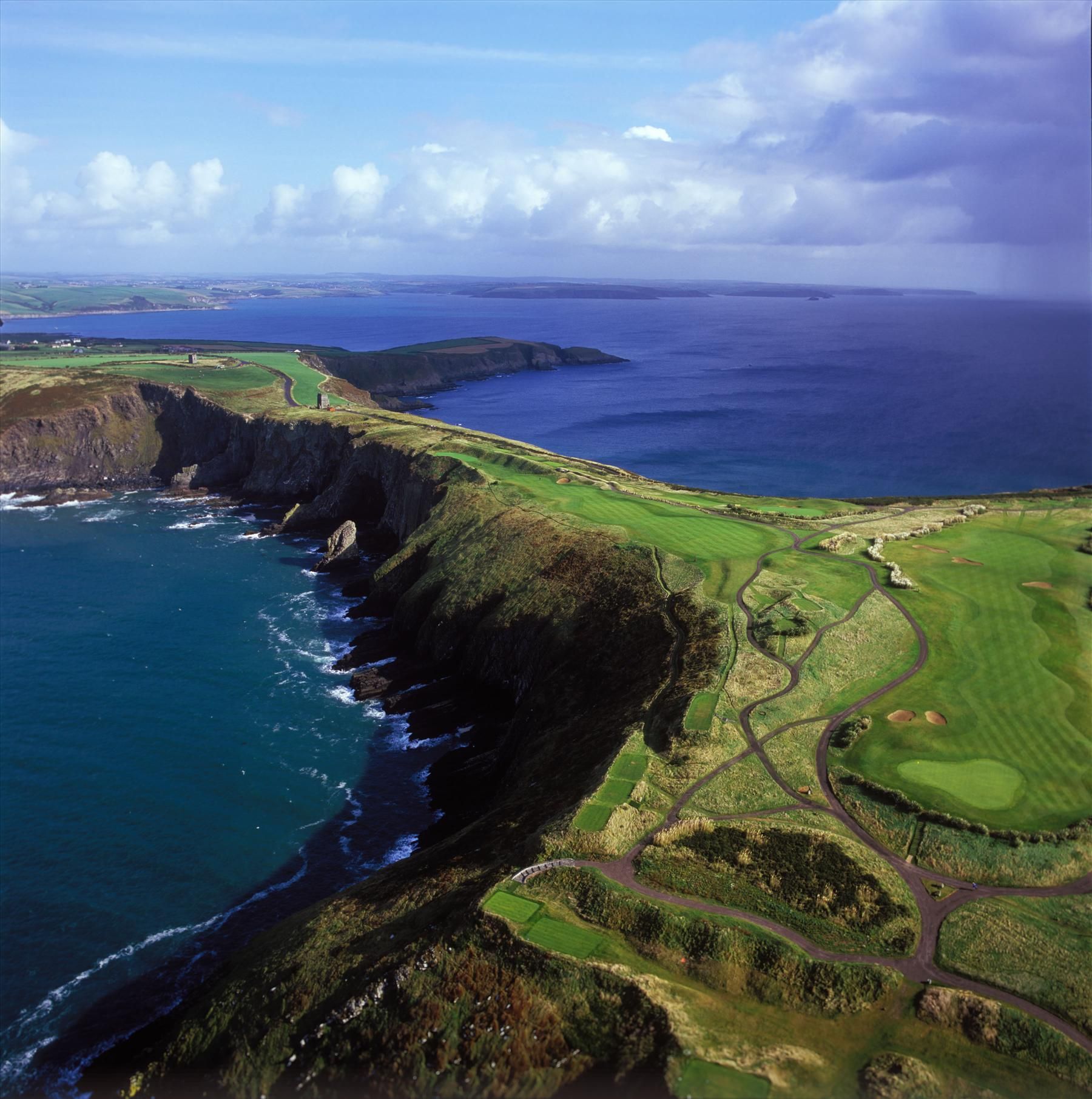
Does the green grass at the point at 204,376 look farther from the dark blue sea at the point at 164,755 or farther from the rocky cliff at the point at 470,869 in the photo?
the rocky cliff at the point at 470,869

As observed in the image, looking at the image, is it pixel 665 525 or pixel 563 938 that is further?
pixel 665 525

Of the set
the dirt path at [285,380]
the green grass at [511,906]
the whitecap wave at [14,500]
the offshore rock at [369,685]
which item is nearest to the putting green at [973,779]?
the green grass at [511,906]

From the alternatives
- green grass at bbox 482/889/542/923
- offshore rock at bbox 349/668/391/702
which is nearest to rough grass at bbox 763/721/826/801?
green grass at bbox 482/889/542/923

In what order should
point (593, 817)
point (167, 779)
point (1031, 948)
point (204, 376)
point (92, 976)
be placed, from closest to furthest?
point (1031, 948) → point (593, 817) → point (92, 976) → point (167, 779) → point (204, 376)

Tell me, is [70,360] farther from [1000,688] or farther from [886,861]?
[886,861]

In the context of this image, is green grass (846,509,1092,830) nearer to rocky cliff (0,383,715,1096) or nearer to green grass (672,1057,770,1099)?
rocky cliff (0,383,715,1096)

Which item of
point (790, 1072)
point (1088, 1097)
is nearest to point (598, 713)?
point (790, 1072)

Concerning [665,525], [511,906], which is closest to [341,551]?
[665,525]

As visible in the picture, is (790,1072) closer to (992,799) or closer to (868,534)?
(992,799)
